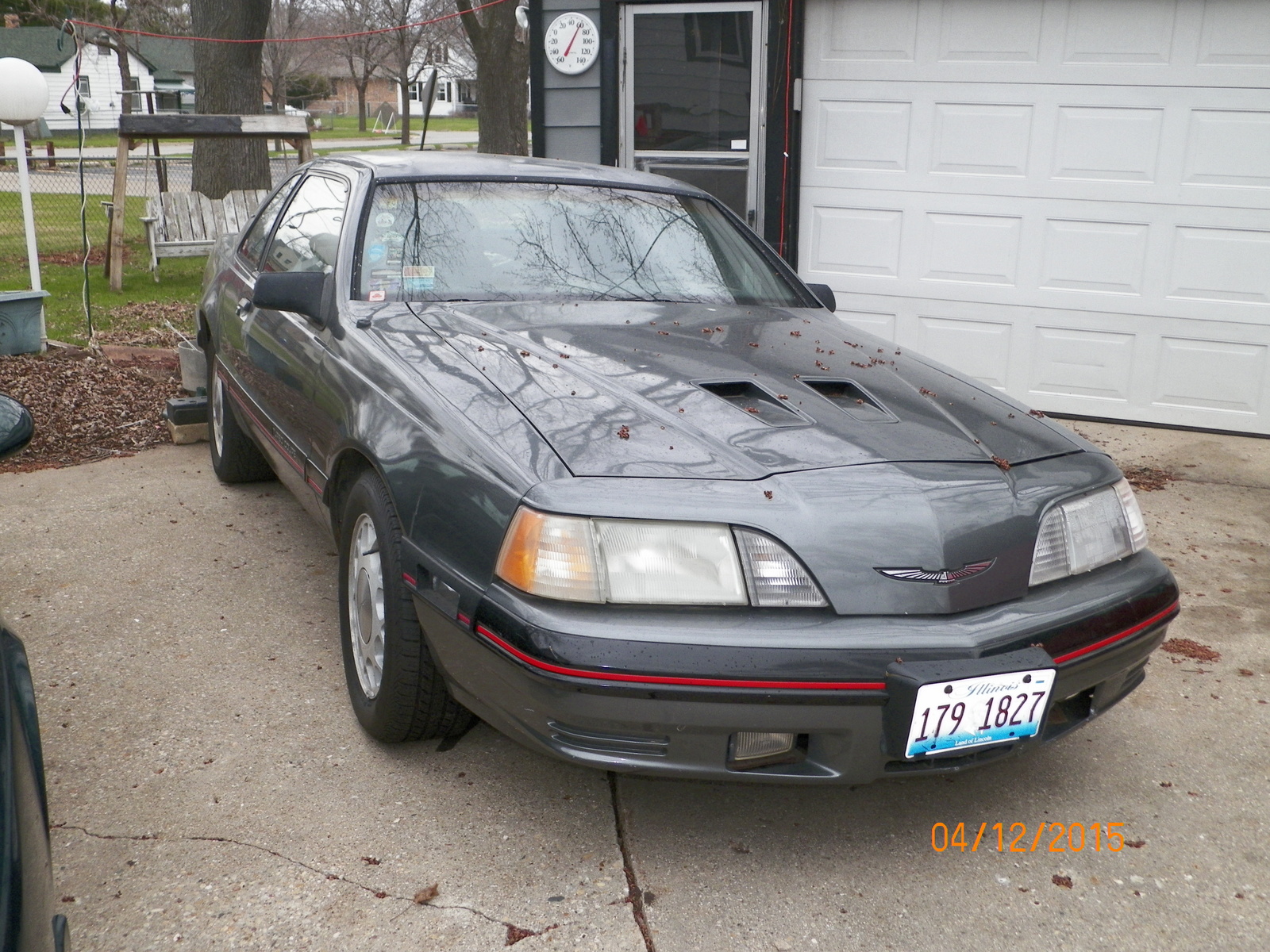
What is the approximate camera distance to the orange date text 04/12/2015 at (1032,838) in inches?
106

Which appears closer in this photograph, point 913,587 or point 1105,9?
point 913,587

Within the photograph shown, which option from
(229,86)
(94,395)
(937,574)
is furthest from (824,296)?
(229,86)

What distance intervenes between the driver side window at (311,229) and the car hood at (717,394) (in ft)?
2.05

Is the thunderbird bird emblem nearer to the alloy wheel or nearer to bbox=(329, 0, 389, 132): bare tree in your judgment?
the alloy wheel

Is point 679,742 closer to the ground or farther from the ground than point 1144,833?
farther from the ground

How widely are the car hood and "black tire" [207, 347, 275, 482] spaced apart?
1.96 meters

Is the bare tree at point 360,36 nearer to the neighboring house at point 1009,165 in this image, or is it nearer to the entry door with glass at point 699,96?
the entry door with glass at point 699,96

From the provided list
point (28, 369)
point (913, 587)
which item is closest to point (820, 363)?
point (913, 587)

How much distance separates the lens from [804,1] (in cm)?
679

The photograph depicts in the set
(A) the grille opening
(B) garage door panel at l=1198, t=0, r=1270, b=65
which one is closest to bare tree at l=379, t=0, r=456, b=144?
(B) garage door panel at l=1198, t=0, r=1270, b=65

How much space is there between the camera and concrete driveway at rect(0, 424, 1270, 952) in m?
2.40

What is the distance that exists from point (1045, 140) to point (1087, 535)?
4.47 m

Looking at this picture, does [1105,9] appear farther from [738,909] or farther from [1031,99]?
[738,909]

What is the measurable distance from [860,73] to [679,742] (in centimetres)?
544
